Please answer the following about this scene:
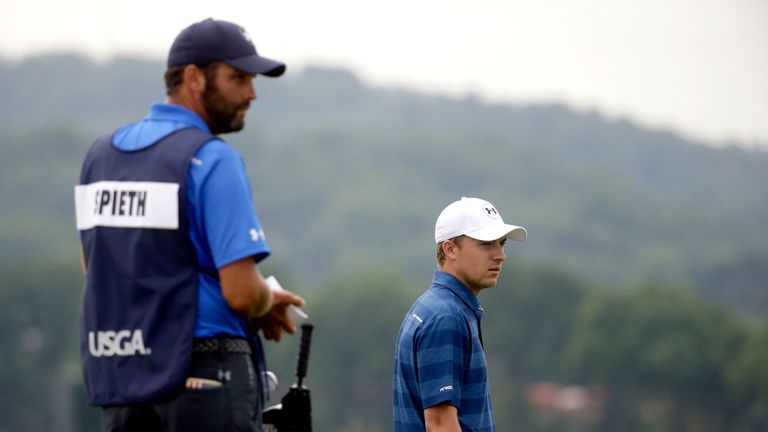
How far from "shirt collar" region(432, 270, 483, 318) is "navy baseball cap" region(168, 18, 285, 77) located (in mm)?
1829

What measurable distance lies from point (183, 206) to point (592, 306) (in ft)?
404

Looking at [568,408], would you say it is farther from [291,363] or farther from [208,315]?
[208,315]

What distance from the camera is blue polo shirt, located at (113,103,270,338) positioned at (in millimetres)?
4871

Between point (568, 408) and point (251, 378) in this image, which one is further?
point (568, 408)

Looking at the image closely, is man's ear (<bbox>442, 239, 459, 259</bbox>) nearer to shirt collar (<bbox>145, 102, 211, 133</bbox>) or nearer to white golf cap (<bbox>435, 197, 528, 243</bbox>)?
white golf cap (<bbox>435, 197, 528, 243</bbox>)

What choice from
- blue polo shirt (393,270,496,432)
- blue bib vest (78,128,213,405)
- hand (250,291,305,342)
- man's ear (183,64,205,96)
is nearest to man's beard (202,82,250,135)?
man's ear (183,64,205,96)

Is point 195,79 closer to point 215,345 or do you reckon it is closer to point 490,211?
point 215,345

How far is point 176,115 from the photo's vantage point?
5168 mm

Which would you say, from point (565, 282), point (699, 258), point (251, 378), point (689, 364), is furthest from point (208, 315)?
point (699, 258)

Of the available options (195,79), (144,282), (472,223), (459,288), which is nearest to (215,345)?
(144,282)

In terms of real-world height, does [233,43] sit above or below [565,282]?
above

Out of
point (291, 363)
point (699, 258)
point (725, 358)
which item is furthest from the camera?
point (699, 258)

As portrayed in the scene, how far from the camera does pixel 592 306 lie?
12656cm

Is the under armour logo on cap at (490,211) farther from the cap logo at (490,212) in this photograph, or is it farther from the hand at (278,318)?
the hand at (278,318)
